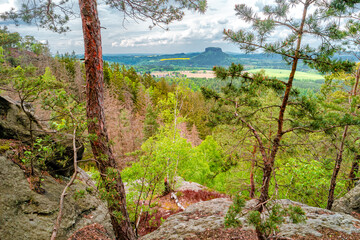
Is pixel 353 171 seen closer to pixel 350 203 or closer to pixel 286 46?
pixel 350 203

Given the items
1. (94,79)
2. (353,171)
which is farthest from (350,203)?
(94,79)

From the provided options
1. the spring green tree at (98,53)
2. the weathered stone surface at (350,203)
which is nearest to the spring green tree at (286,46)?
the spring green tree at (98,53)

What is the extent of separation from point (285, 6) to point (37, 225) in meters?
7.13

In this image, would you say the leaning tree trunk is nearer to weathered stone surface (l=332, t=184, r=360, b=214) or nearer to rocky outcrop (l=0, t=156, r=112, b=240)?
rocky outcrop (l=0, t=156, r=112, b=240)

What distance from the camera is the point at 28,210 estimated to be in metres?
4.57

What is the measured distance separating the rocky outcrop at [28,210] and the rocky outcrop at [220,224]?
2331mm

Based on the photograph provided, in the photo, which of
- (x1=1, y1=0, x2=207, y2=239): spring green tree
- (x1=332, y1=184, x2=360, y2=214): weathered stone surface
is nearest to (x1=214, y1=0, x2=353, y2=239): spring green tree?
(x1=1, y1=0, x2=207, y2=239): spring green tree

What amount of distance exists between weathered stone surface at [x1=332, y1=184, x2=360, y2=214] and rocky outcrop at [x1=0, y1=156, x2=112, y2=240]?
846 cm

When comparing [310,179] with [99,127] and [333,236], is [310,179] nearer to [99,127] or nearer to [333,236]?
[333,236]

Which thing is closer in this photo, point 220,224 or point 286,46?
point 286,46

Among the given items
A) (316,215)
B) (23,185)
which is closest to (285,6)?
(316,215)

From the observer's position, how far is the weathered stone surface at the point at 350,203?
698cm

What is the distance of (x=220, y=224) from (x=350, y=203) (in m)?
5.10

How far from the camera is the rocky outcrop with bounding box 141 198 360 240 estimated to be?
527cm
